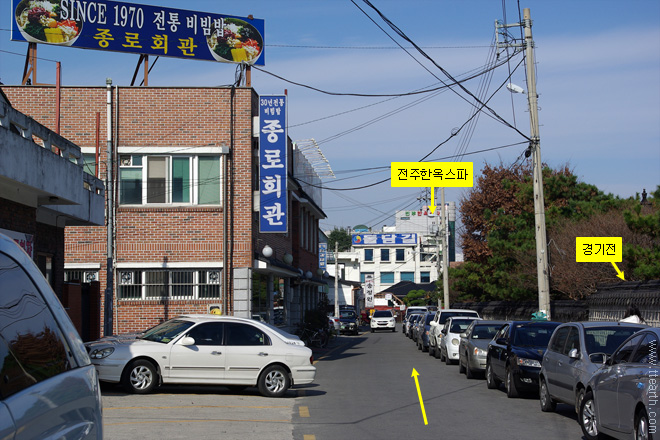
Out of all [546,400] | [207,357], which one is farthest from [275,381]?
[546,400]

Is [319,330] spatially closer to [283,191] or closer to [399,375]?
[283,191]

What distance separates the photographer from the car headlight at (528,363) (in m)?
14.4

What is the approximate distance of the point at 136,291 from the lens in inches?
949

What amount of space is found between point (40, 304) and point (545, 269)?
18.2 m

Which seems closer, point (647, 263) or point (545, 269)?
point (647, 263)

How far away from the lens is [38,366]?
3.18 m

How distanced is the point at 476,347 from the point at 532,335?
116 inches

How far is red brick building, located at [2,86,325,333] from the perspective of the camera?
A: 24.0m

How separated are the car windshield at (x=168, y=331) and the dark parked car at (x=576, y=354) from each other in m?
6.65

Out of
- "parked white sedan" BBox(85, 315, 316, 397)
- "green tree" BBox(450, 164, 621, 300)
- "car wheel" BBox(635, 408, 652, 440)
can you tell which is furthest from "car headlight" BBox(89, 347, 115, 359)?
"green tree" BBox(450, 164, 621, 300)

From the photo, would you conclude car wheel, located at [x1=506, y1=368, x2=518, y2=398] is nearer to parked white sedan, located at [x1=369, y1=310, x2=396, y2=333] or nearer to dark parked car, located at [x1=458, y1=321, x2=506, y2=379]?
dark parked car, located at [x1=458, y1=321, x2=506, y2=379]

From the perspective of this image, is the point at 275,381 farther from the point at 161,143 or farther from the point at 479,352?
the point at 161,143

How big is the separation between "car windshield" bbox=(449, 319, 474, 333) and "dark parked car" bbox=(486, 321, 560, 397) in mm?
7281

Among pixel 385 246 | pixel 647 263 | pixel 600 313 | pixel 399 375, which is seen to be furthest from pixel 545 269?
pixel 385 246
